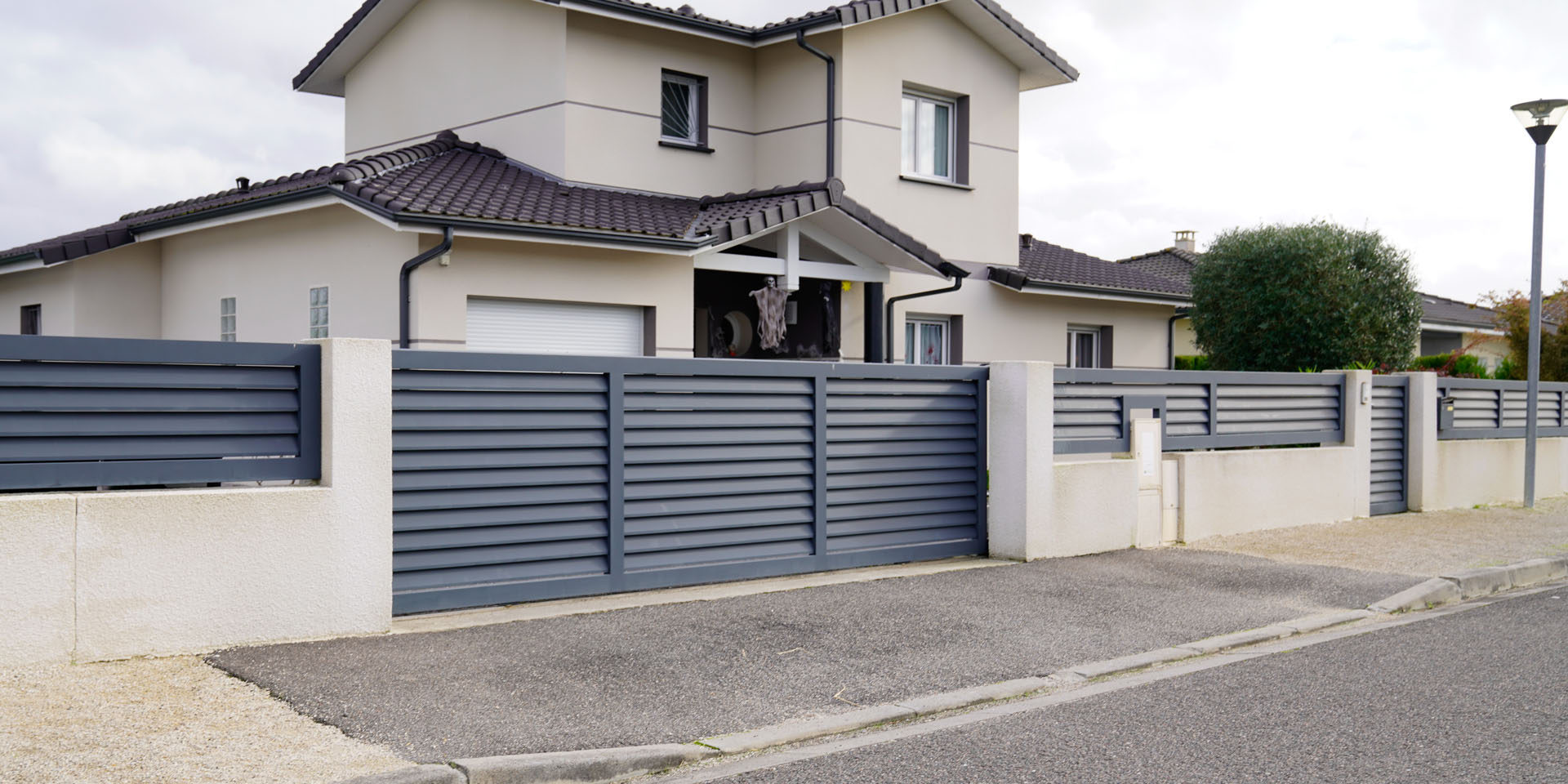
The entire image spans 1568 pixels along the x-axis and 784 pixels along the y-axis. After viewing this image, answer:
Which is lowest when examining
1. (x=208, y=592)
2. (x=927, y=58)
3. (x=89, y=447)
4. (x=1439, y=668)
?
(x=1439, y=668)

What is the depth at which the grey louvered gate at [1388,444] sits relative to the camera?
1523 cm

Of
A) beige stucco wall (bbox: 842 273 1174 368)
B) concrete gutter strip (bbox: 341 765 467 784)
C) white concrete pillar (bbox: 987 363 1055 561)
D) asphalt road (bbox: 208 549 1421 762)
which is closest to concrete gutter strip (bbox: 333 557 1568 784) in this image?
concrete gutter strip (bbox: 341 765 467 784)

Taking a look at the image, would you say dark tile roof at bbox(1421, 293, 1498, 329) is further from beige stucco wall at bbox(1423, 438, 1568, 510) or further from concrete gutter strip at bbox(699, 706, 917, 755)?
concrete gutter strip at bbox(699, 706, 917, 755)

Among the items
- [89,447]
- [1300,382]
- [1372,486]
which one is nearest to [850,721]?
[89,447]

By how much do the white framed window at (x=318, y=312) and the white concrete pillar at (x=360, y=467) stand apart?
720 cm

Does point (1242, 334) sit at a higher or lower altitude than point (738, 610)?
higher

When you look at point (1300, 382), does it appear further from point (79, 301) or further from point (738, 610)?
point (79, 301)

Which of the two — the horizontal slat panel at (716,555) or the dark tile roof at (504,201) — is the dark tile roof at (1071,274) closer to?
the dark tile roof at (504,201)

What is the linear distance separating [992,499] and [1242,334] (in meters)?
13.0

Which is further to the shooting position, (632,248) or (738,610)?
(632,248)

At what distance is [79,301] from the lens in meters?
16.2

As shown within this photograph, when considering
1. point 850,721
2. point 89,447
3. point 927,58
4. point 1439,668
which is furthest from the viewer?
point 927,58

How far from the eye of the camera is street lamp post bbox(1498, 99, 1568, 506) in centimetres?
1594

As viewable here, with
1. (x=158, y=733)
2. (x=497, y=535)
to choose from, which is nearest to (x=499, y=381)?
(x=497, y=535)
